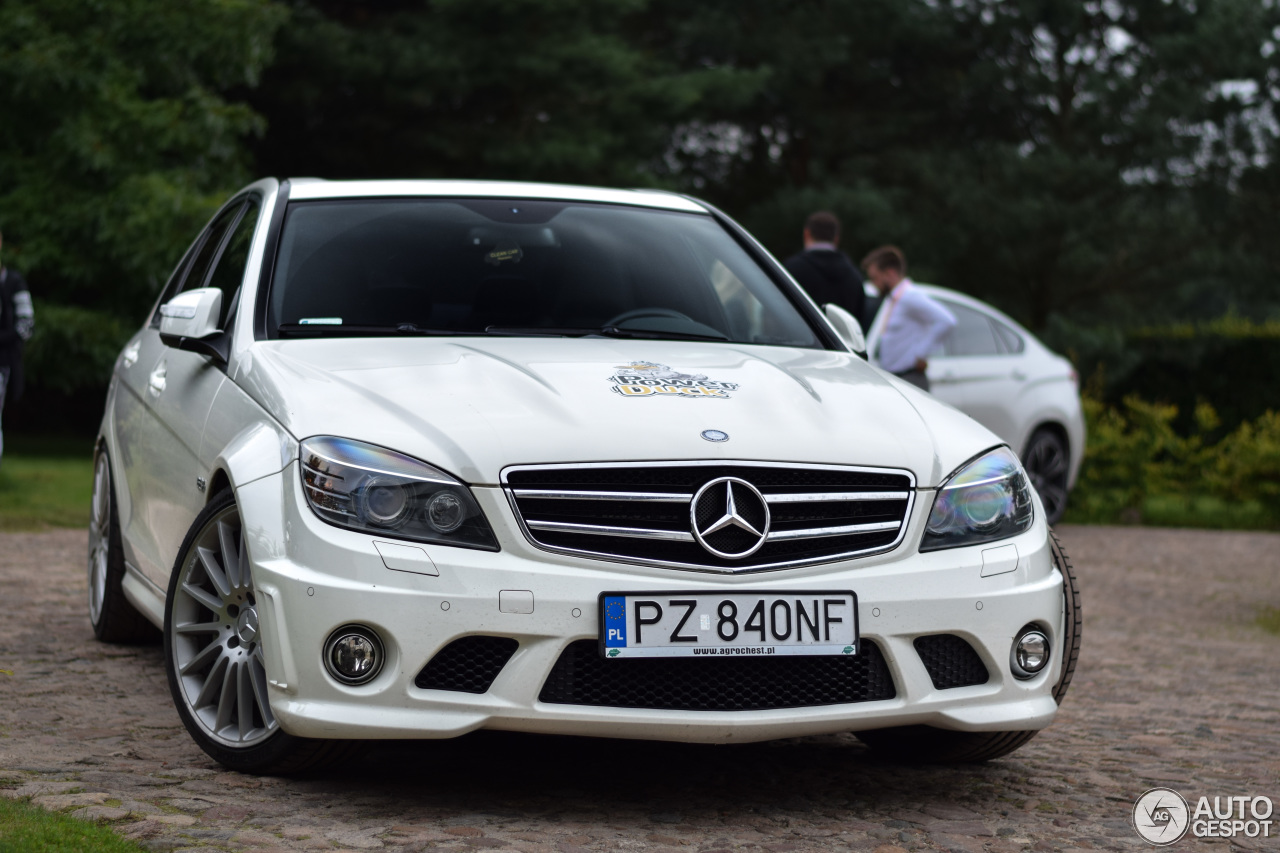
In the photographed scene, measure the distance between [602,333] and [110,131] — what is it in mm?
15849

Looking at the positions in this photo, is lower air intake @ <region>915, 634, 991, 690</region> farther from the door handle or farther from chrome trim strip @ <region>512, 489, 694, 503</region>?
the door handle

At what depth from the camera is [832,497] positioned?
3842 millimetres

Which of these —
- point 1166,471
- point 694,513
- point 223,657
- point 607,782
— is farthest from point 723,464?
point 1166,471

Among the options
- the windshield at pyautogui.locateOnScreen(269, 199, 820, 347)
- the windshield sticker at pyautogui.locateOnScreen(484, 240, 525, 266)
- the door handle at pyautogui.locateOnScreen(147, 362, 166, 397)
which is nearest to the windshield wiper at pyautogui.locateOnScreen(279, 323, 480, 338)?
the windshield at pyautogui.locateOnScreen(269, 199, 820, 347)

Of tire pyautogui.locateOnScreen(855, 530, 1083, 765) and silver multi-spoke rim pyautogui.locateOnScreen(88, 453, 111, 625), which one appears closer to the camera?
tire pyautogui.locateOnScreen(855, 530, 1083, 765)

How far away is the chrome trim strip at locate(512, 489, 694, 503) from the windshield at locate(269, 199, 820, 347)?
1.17 meters

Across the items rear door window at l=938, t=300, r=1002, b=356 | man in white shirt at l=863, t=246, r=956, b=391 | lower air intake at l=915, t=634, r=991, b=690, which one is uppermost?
lower air intake at l=915, t=634, r=991, b=690

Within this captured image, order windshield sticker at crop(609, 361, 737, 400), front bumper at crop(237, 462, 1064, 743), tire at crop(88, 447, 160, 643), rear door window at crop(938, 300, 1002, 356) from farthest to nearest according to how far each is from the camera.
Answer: rear door window at crop(938, 300, 1002, 356), tire at crop(88, 447, 160, 643), windshield sticker at crop(609, 361, 737, 400), front bumper at crop(237, 462, 1064, 743)

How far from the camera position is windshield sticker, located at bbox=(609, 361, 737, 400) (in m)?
4.07

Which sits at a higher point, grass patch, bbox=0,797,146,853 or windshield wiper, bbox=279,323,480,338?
windshield wiper, bbox=279,323,480,338

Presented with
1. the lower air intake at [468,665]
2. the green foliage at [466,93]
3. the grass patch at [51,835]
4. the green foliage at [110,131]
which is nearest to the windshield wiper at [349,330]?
the lower air intake at [468,665]

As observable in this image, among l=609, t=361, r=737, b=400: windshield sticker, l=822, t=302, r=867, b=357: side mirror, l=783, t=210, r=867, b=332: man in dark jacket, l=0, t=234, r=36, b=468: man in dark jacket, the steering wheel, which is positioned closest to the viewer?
l=609, t=361, r=737, b=400: windshield sticker

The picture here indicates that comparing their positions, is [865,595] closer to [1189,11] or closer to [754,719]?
[754,719]

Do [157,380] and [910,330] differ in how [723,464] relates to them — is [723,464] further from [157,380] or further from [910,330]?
[910,330]
